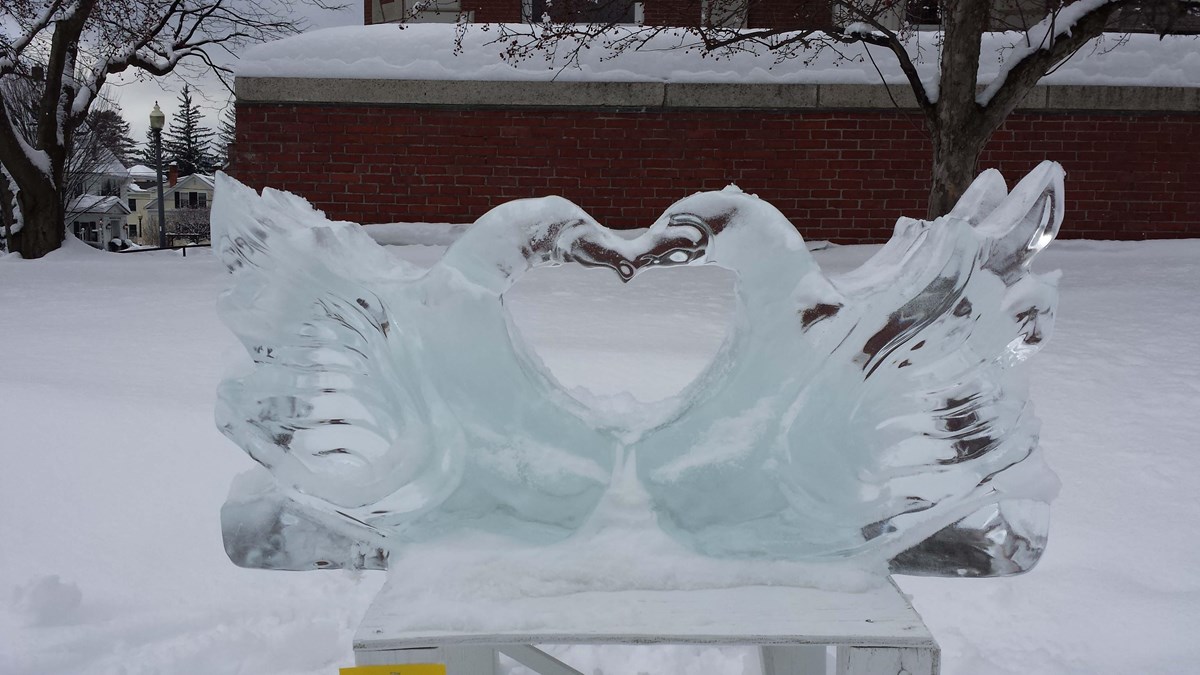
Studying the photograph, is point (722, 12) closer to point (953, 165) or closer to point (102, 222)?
point (953, 165)

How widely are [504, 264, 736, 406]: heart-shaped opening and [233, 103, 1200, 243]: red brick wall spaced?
47.3 inches

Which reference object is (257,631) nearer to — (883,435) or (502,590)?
(502,590)

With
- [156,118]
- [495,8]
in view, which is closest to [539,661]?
[495,8]

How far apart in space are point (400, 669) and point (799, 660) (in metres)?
0.96

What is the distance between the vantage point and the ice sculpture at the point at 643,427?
145 centimetres

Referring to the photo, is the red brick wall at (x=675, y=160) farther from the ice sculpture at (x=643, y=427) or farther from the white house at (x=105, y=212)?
the white house at (x=105, y=212)

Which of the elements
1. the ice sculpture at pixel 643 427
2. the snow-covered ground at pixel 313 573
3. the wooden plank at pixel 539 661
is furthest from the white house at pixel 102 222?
the ice sculpture at pixel 643 427

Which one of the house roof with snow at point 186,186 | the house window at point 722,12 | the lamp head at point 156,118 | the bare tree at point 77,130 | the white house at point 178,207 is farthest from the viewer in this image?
the house roof with snow at point 186,186

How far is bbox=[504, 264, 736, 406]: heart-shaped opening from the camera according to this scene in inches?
150

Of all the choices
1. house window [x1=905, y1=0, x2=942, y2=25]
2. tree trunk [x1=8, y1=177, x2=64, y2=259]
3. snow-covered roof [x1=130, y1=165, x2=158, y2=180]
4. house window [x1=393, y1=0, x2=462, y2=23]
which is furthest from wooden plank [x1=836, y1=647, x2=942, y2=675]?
snow-covered roof [x1=130, y1=165, x2=158, y2=180]

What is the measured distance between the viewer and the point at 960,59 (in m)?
5.61

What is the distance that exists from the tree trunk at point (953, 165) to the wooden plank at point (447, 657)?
5.06 m

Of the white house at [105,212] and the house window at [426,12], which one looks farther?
the white house at [105,212]

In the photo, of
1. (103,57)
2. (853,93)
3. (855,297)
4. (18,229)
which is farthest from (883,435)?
(103,57)
